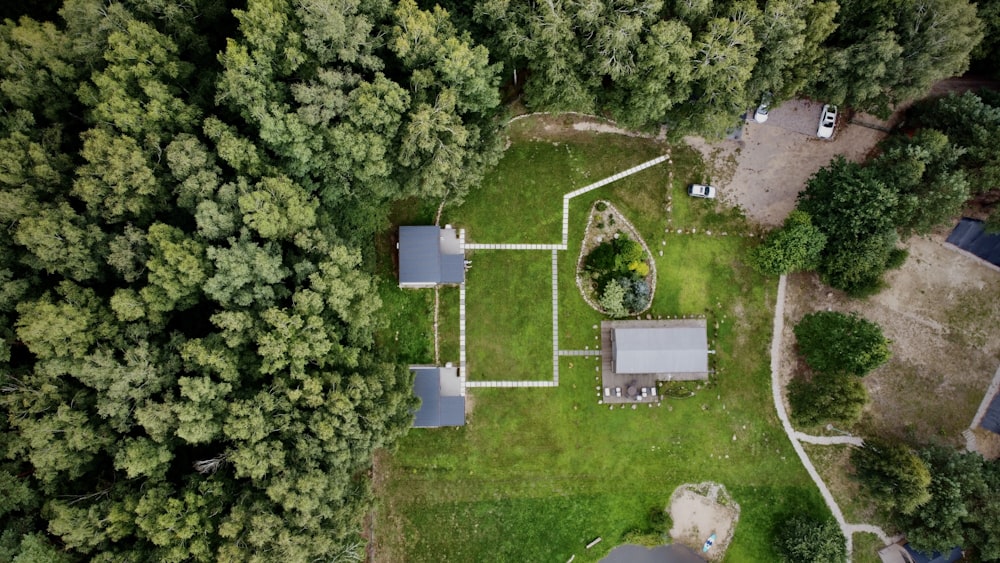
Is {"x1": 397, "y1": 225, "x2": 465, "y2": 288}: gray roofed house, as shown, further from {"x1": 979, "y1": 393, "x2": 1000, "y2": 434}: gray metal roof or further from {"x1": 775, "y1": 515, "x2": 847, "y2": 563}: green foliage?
{"x1": 979, "y1": 393, "x2": 1000, "y2": 434}: gray metal roof

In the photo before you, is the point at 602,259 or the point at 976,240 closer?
the point at 602,259

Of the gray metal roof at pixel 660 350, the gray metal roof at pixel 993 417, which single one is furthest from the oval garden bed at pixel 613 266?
the gray metal roof at pixel 993 417

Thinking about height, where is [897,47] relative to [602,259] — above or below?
above

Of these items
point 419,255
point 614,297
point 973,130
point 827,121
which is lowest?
point 614,297

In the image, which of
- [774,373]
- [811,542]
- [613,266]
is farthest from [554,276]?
[811,542]

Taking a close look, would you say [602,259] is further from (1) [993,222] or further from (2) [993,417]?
(2) [993,417]

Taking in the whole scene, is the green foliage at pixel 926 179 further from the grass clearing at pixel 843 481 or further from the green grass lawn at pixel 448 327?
the green grass lawn at pixel 448 327

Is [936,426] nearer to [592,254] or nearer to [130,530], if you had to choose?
A: [592,254]
